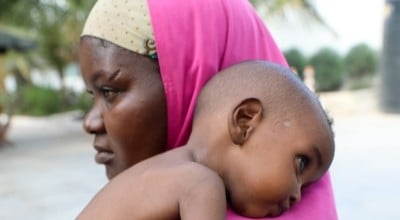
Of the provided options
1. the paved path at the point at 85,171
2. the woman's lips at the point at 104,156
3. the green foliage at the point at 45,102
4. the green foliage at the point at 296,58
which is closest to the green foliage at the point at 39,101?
the green foliage at the point at 45,102

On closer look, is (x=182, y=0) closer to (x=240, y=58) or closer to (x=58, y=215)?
(x=240, y=58)

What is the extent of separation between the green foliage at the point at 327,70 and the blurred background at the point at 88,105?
0.03 m

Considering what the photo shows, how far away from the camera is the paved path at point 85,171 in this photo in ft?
19.0

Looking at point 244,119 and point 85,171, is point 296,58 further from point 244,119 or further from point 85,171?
point 244,119

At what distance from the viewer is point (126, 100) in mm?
1102

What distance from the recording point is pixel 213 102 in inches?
41.9

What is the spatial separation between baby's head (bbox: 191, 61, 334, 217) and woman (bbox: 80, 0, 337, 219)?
74 mm

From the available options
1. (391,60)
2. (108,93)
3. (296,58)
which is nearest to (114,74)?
(108,93)

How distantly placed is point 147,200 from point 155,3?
35 cm

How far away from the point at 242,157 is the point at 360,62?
17.4m

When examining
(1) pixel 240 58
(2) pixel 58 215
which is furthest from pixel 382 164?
(1) pixel 240 58

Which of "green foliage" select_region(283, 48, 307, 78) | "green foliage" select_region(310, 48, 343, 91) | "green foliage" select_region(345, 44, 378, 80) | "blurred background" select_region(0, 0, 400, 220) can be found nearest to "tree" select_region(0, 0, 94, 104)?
"blurred background" select_region(0, 0, 400, 220)

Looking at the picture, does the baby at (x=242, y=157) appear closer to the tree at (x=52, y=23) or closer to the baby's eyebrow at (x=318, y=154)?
the baby's eyebrow at (x=318, y=154)

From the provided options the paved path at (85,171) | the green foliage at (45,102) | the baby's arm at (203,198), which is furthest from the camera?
the green foliage at (45,102)
